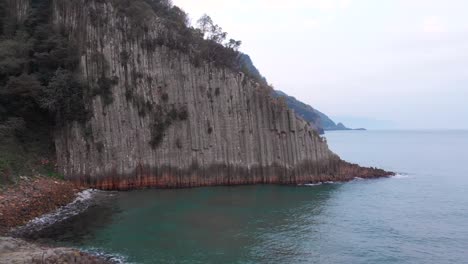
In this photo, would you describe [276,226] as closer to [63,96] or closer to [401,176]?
[63,96]

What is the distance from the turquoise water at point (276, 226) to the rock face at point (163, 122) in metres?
2.99

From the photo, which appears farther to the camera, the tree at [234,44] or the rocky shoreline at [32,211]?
the tree at [234,44]

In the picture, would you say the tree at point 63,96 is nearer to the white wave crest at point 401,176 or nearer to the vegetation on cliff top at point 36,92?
the vegetation on cliff top at point 36,92

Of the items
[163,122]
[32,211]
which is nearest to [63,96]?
[163,122]

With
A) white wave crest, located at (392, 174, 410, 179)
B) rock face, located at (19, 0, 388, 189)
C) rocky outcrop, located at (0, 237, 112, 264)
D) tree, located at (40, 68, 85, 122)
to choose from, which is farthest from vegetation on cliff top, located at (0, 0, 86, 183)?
white wave crest, located at (392, 174, 410, 179)

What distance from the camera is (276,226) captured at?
31.5 metres

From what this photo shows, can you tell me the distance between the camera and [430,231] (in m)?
31.7

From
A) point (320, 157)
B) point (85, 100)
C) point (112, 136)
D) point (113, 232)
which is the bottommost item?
point (113, 232)

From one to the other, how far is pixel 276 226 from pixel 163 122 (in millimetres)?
20898

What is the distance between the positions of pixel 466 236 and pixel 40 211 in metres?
29.3

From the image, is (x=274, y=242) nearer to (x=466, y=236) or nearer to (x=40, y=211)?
(x=466, y=236)

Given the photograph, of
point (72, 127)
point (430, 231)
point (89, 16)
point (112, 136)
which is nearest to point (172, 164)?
point (112, 136)

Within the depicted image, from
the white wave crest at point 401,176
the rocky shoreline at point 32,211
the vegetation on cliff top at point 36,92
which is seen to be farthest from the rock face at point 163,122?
the white wave crest at point 401,176

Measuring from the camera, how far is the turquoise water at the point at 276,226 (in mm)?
25641
